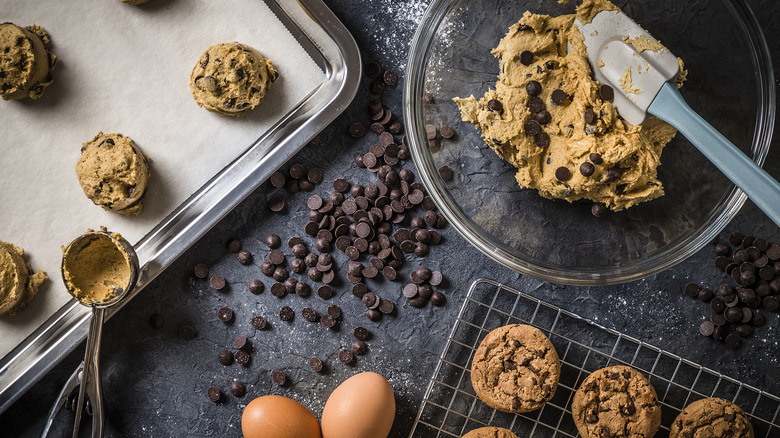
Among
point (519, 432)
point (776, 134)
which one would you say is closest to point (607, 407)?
point (519, 432)


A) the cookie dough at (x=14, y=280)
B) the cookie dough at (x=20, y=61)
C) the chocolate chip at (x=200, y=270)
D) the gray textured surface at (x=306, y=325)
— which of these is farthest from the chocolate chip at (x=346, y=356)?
the cookie dough at (x=20, y=61)

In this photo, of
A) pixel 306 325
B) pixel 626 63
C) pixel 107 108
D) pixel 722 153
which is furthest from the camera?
pixel 306 325

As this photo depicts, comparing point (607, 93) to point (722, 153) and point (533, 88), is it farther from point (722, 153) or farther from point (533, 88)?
point (722, 153)

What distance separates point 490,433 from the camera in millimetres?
1948

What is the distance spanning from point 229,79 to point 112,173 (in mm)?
494

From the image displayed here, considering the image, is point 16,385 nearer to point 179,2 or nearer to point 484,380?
point 179,2

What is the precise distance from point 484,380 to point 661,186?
850 mm

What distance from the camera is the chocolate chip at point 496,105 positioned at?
1.75 meters

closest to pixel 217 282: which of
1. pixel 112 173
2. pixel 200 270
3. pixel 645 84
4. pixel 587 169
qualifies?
pixel 200 270

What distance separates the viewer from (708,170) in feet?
6.01

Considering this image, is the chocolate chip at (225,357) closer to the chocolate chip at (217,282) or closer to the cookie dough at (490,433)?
the chocolate chip at (217,282)

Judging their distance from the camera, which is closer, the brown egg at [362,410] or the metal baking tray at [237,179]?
the brown egg at [362,410]

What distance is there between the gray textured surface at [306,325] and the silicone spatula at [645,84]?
0.63 meters

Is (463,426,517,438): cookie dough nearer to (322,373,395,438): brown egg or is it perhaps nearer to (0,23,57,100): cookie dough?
(322,373,395,438): brown egg
